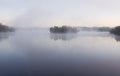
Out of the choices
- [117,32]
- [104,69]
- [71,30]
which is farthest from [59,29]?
[104,69]

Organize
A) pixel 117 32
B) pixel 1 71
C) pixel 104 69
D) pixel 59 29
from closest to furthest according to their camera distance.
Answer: pixel 1 71 → pixel 104 69 → pixel 117 32 → pixel 59 29

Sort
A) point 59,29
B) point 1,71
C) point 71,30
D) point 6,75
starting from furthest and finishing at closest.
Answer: point 71,30 < point 59,29 < point 1,71 < point 6,75

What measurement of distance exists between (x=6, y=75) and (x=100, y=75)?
2.44 metres

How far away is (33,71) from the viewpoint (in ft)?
18.6

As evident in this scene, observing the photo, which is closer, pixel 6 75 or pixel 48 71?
pixel 6 75

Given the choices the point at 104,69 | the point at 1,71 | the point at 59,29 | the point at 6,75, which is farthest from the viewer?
the point at 59,29

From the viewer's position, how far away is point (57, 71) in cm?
571

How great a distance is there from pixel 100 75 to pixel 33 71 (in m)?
1.85

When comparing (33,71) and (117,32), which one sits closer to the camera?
(33,71)

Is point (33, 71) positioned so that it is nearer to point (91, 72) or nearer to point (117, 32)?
point (91, 72)

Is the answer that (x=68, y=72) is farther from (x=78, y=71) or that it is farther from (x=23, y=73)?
(x=23, y=73)

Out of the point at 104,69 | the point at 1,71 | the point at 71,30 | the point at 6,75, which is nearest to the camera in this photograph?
the point at 6,75

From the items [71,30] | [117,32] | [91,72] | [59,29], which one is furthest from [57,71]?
[71,30]

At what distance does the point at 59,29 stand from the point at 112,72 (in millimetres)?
37422
